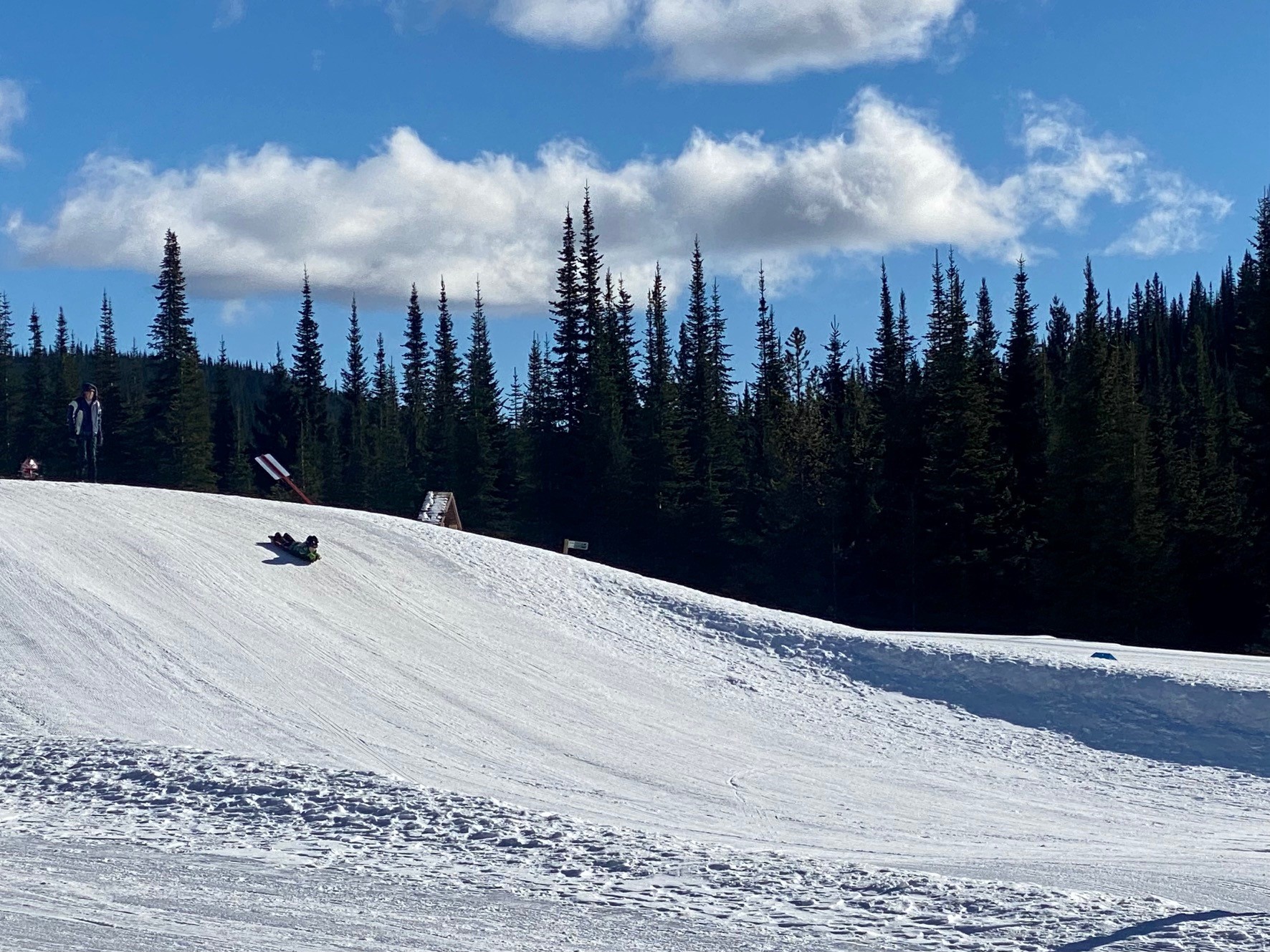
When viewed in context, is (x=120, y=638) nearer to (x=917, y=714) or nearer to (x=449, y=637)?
(x=449, y=637)

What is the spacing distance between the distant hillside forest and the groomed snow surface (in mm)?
25384

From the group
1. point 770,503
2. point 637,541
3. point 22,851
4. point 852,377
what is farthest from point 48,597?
point 852,377

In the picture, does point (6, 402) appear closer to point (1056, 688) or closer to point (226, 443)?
point (226, 443)

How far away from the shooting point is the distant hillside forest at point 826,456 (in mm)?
43312

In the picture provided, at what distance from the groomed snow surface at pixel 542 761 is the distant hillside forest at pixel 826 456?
2538 cm

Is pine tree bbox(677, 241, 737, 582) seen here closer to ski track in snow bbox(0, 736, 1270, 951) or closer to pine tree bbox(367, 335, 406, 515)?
pine tree bbox(367, 335, 406, 515)

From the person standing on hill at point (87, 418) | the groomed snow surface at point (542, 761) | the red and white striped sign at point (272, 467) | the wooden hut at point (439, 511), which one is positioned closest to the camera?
the groomed snow surface at point (542, 761)

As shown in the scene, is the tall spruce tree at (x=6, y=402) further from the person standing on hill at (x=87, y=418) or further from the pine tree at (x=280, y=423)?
the person standing on hill at (x=87, y=418)

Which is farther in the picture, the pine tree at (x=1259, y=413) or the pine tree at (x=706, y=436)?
the pine tree at (x=706, y=436)

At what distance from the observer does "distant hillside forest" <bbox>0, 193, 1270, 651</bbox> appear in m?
43.3

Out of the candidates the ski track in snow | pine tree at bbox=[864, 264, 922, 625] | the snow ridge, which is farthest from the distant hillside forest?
the ski track in snow

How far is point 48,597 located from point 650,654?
889cm

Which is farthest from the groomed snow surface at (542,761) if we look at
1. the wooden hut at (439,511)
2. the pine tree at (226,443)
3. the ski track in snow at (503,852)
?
the pine tree at (226,443)

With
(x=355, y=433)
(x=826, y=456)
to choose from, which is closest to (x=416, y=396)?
(x=355, y=433)
